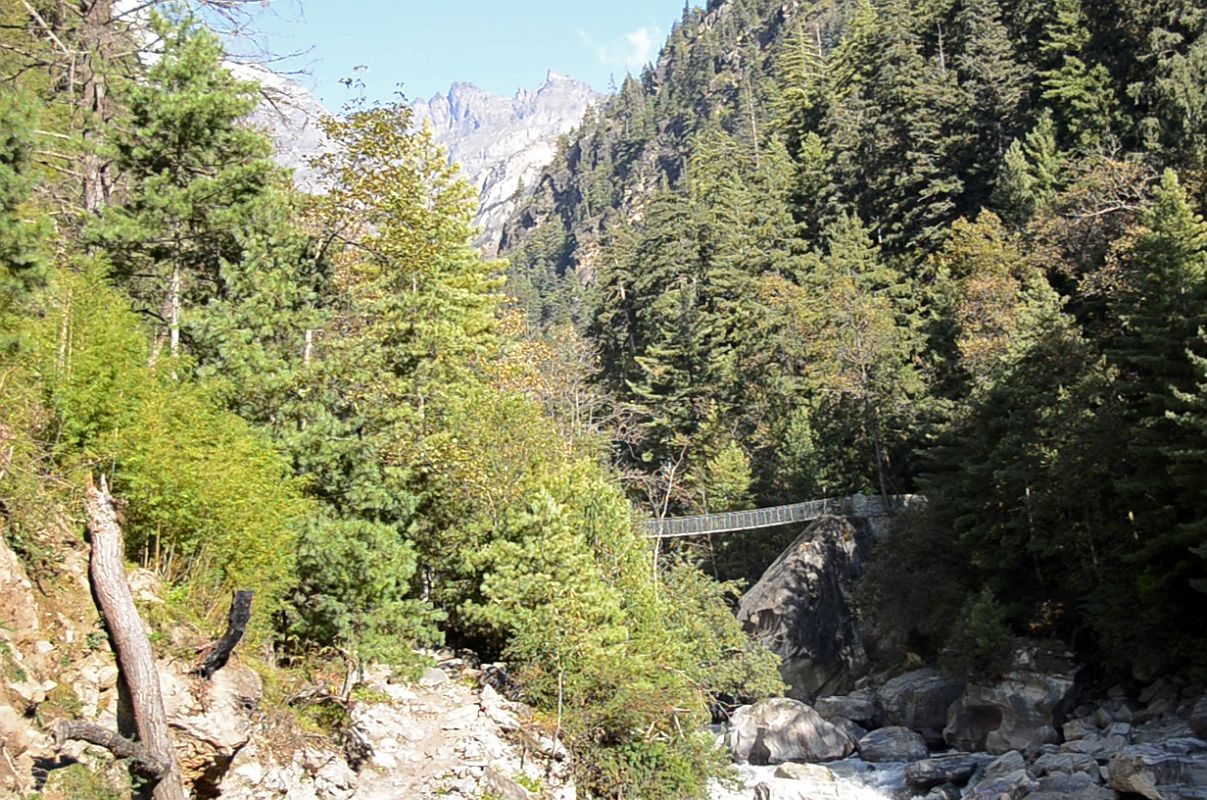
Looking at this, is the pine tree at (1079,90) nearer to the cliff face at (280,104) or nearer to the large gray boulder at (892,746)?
the large gray boulder at (892,746)

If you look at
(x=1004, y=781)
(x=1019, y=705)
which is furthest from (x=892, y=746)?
(x=1004, y=781)

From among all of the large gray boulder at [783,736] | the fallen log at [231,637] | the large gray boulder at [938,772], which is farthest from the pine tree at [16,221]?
the large gray boulder at [783,736]

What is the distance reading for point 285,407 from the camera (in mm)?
13320

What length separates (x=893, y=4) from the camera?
5684 cm

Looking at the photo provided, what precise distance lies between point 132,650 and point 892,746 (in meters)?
21.1

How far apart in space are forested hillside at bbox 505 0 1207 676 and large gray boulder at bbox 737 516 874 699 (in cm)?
298

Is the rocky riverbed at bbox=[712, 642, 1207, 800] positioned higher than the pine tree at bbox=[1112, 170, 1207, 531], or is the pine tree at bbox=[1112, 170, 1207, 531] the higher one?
the pine tree at bbox=[1112, 170, 1207, 531]

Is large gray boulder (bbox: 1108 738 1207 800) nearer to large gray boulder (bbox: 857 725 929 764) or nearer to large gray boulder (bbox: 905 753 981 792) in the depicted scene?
large gray boulder (bbox: 905 753 981 792)

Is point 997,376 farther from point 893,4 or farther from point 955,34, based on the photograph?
point 893,4

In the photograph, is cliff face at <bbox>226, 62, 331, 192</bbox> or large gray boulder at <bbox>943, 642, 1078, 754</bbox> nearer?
cliff face at <bbox>226, 62, 331, 192</bbox>

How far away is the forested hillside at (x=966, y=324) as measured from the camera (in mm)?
22781

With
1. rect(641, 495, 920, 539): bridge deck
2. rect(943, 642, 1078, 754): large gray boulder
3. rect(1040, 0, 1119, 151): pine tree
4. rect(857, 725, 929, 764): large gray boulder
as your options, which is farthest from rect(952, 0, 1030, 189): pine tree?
rect(857, 725, 929, 764): large gray boulder

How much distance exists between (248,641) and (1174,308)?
19908 millimetres

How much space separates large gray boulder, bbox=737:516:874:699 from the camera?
104 feet
